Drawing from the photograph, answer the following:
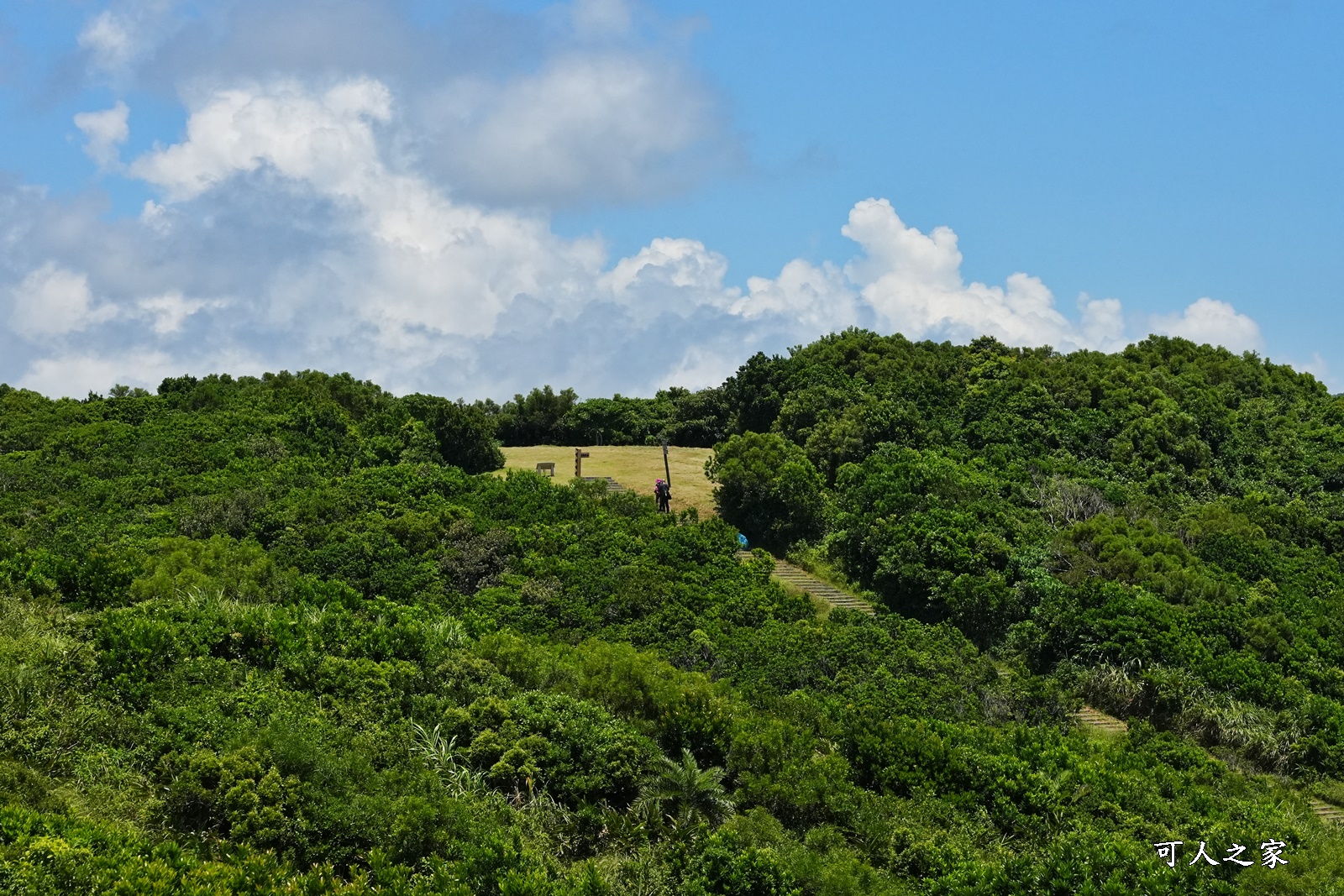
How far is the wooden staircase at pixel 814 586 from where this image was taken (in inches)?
1802

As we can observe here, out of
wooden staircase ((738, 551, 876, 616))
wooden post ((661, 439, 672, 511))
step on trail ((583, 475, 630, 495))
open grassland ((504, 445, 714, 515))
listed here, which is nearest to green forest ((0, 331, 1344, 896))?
wooden staircase ((738, 551, 876, 616))

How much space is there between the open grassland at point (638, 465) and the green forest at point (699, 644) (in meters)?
2.14

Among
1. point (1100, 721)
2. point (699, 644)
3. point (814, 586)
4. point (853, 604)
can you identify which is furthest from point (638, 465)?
point (1100, 721)

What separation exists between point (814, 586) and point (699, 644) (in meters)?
11.0

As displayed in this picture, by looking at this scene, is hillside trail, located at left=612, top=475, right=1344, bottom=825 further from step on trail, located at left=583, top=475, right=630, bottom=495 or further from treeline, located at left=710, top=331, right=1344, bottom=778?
treeline, located at left=710, top=331, right=1344, bottom=778

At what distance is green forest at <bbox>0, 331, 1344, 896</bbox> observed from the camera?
22.2 m

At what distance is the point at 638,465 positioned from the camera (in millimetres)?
62531

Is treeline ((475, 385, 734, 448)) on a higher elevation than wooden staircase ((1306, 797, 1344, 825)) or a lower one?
higher

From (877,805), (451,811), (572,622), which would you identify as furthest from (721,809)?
(572,622)

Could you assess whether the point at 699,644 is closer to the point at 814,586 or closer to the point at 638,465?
the point at 814,586

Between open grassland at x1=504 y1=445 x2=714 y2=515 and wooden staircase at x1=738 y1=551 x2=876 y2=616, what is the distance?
548 cm

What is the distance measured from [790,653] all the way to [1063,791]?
10758mm

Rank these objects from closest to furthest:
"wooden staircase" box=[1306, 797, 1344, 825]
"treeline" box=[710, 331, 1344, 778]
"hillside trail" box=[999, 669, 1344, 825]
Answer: "wooden staircase" box=[1306, 797, 1344, 825] → "hillside trail" box=[999, 669, 1344, 825] → "treeline" box=[710, 331, 1344, 778]

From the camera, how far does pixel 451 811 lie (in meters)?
22.2
